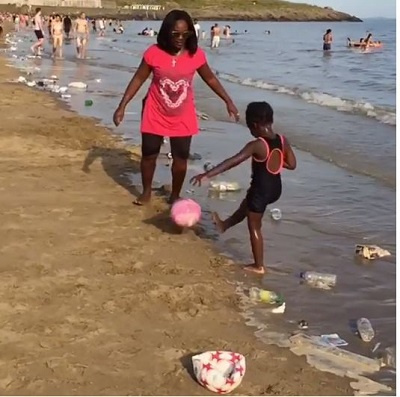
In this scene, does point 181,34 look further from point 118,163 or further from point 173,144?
point 118,163

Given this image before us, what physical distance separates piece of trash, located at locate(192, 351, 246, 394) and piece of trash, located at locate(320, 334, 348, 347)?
2.58ft

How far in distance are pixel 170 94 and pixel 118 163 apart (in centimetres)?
248

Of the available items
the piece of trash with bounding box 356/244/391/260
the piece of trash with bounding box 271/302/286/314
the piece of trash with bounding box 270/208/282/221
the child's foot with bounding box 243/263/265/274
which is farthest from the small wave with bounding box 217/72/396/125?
the piece of trash with bounding box 271/302/286/314

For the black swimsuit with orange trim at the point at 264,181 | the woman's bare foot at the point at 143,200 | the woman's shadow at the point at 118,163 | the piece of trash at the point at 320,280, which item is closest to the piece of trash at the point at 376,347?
the piece of trash at the point at 320,280

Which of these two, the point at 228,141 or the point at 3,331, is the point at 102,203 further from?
the point at 228,141

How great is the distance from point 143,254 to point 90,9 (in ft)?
338

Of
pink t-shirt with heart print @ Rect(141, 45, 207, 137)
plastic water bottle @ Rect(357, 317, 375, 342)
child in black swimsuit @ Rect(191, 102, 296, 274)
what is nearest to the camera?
plastic water bottle @ Rect(357, 317, 375, 342)

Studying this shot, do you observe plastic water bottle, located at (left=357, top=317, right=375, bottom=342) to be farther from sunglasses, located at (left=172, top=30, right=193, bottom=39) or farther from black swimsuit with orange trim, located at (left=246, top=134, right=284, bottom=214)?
sunglasses, located at (left=172, top=30, right=193, bottom=39)

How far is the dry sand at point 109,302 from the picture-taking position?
3701mm

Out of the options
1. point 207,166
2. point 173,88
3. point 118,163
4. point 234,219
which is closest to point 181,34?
point 173,88

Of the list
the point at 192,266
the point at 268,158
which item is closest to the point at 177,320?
the point at 192,266

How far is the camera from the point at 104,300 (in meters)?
4.62

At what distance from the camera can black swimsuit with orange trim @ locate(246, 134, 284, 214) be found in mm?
5234

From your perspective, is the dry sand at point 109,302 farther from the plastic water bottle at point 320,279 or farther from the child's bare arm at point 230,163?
the child's bare arm at point 230,163
